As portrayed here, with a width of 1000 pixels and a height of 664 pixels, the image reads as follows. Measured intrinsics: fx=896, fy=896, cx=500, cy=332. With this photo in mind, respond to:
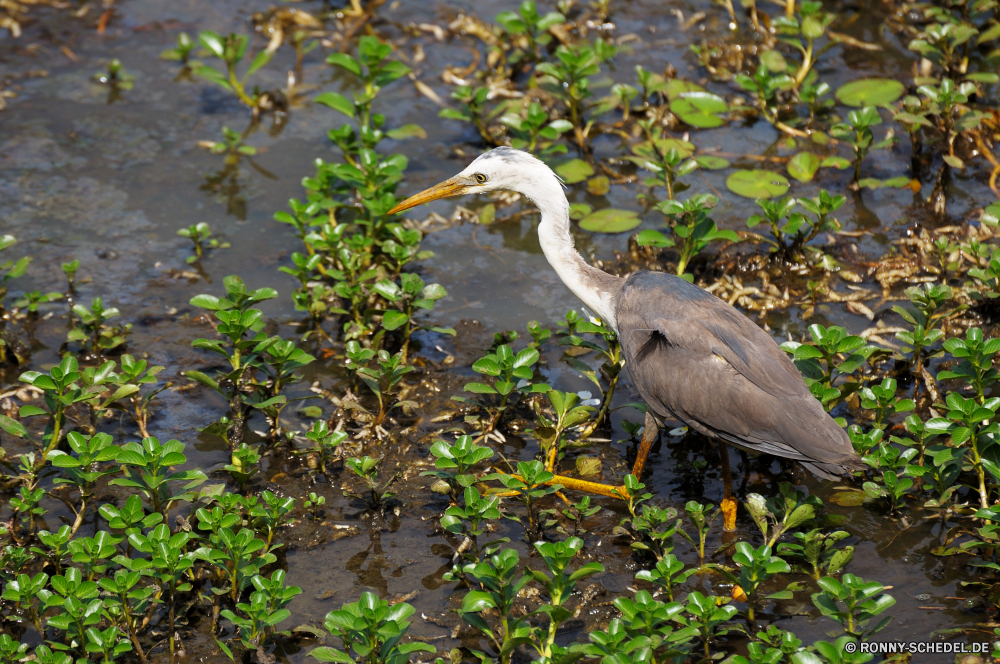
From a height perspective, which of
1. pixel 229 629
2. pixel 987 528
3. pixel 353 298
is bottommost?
pixel 229 629

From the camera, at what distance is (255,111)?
7.86 metres

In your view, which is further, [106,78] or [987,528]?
[106,78]

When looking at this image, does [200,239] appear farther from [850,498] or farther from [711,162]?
[850,498]

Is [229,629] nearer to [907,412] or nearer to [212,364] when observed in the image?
[212,364]

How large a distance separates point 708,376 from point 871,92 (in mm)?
4280

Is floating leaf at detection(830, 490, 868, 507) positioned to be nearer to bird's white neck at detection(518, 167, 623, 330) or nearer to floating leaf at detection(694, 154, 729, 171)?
bird's white neck at detection(518, 167, 623, 330)

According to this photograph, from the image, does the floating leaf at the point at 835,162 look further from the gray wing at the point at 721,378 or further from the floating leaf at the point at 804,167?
the gray wing at the point at 721,378

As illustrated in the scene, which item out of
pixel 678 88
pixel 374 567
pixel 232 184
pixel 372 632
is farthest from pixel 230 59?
pixel 372 632

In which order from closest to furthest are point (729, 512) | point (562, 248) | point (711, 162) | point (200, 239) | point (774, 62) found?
point (729, 512) < point (562, 248) < point (200, 239) < point (711, 162) < point (774, 62)

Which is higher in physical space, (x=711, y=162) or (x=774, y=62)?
(x=774, y=62)

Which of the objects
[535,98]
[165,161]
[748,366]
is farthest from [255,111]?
[748,366]

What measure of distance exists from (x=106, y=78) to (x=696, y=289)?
237 inches

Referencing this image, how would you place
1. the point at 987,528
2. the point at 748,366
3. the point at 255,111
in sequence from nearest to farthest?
the point at 987,528
the point at 748,366
the point at 255,111

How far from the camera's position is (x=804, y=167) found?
6824mm
